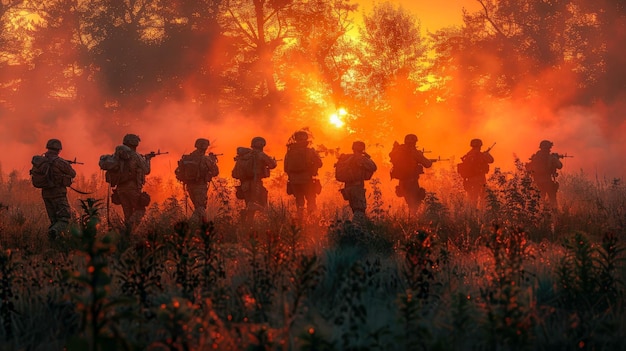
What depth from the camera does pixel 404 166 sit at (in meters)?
14.8

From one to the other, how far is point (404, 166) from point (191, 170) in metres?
4.25

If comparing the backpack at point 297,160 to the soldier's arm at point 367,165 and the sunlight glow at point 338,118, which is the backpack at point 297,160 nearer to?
the soldier's arm at point 367,165

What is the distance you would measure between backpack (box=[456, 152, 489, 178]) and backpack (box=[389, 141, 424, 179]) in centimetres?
182

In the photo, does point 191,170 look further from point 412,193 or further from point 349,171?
point 412,193

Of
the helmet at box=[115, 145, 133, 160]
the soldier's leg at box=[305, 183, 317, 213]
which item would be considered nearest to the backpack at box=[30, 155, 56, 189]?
the helmet at box=[115, 145, 133, 160]

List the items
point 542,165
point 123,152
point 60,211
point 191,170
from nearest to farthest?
point 60,211 → point 123,152 → point 191,170 → point 542,165

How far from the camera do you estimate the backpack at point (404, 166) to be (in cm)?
1473

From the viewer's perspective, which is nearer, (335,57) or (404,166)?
(404,166)

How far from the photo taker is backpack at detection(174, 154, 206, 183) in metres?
14.2

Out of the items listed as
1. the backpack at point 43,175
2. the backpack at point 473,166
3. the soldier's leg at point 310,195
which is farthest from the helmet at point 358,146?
the backpack at point 43,175

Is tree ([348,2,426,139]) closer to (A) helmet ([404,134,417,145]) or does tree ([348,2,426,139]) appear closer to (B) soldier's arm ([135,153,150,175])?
(A) helmet ([404,134,417,145])

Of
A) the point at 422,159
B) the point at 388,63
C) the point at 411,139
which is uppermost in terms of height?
the point at 388,63

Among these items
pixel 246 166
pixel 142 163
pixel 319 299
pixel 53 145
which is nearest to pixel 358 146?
pixel 246 166

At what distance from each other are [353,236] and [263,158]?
4.98 metres
